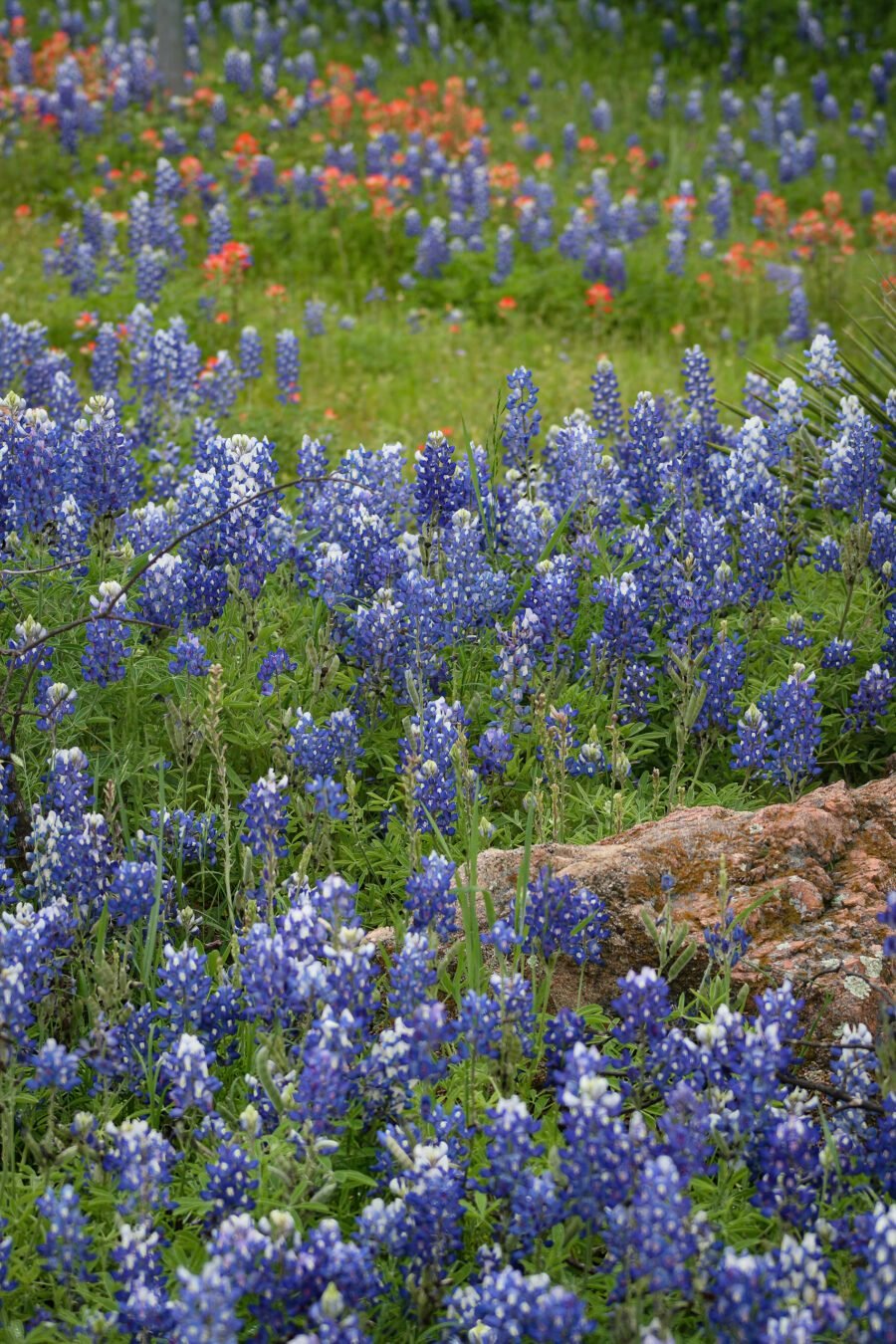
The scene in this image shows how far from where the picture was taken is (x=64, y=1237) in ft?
7.63

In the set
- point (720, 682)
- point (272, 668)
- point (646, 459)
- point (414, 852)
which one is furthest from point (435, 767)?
point (646, 459)

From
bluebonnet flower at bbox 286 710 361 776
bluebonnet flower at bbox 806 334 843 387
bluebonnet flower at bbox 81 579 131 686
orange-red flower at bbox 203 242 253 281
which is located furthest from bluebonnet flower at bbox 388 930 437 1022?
orange-red flower at bbox 203 242 253 281

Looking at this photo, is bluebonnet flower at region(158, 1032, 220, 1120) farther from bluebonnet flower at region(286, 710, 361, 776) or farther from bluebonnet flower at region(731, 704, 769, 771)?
bluebonnet flower at region(731, 704, 769, 771)

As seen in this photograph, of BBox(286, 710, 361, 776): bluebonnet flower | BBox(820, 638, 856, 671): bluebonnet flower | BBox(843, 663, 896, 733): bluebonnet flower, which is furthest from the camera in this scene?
BBox(820, 638, 856, 671): bluebonnet flower

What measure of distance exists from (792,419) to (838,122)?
37.9 ft

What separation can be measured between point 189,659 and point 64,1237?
1.54 metres

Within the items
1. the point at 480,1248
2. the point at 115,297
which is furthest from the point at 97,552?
the point at 115,297

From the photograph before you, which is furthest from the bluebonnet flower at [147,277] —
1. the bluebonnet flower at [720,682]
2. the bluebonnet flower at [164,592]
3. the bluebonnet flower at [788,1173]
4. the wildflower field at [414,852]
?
the bluebonnet flower at [788,1173]

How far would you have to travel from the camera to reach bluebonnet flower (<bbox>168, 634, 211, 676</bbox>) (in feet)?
11.7

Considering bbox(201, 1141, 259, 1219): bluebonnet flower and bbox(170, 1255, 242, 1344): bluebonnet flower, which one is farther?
bbox(201, 1141, 259, 1219): bluebonnet flower

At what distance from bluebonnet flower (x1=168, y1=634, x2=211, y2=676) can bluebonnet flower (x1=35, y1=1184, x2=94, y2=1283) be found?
4.80 ft

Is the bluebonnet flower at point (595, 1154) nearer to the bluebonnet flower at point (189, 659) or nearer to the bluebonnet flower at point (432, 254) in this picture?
the bluebonnet flower at point (189, 659)

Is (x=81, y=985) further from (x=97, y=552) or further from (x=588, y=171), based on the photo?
(x=588, y=171)

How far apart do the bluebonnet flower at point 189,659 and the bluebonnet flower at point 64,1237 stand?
1.46m
